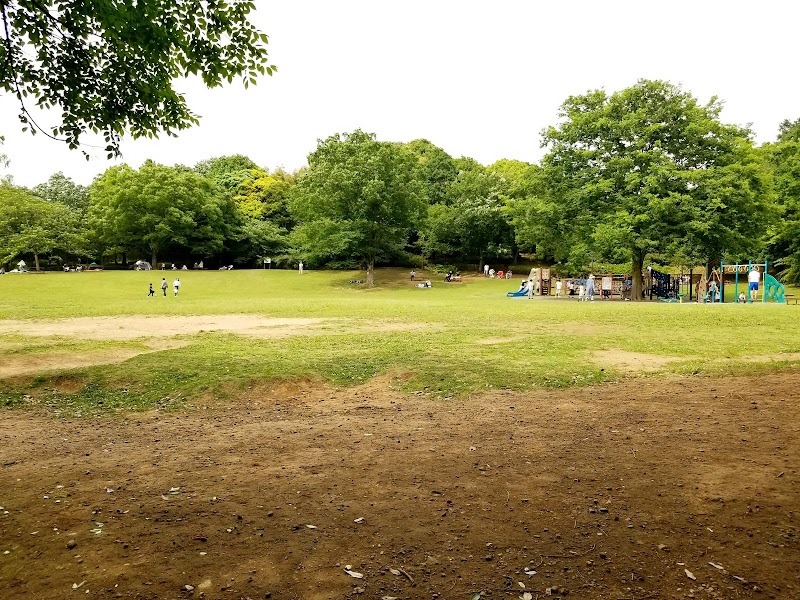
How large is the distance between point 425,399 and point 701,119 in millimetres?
33788

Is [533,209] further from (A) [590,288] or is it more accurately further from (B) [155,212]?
(B) [155,212]

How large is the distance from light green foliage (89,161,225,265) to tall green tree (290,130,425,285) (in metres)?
14.8

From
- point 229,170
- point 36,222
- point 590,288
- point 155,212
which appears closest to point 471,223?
point 590,288

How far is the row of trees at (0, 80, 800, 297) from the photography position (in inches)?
1312

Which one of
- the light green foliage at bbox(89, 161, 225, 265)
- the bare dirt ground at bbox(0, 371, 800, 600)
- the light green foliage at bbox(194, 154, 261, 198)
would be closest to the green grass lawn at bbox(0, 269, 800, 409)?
the bare dirt ground at bbox(0, 371, 800, 600)

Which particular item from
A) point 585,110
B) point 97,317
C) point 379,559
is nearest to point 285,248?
point 585,110

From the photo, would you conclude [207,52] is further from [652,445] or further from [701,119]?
[701,119]

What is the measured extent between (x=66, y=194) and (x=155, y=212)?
23681mm

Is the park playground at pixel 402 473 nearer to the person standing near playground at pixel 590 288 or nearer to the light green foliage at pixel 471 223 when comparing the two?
the person standing near playground at pixel 590 288

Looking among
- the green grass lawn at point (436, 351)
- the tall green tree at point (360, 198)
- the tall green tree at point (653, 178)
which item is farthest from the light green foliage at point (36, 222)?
the tall green tree at point (653, 178)

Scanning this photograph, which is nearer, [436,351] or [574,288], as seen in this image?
[436,351]

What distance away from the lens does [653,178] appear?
3250 centimetres

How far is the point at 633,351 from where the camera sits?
12.8 meters

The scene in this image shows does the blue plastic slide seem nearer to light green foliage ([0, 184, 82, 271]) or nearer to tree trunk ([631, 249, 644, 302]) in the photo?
tree trunk ([631, 249, 644, 302])
